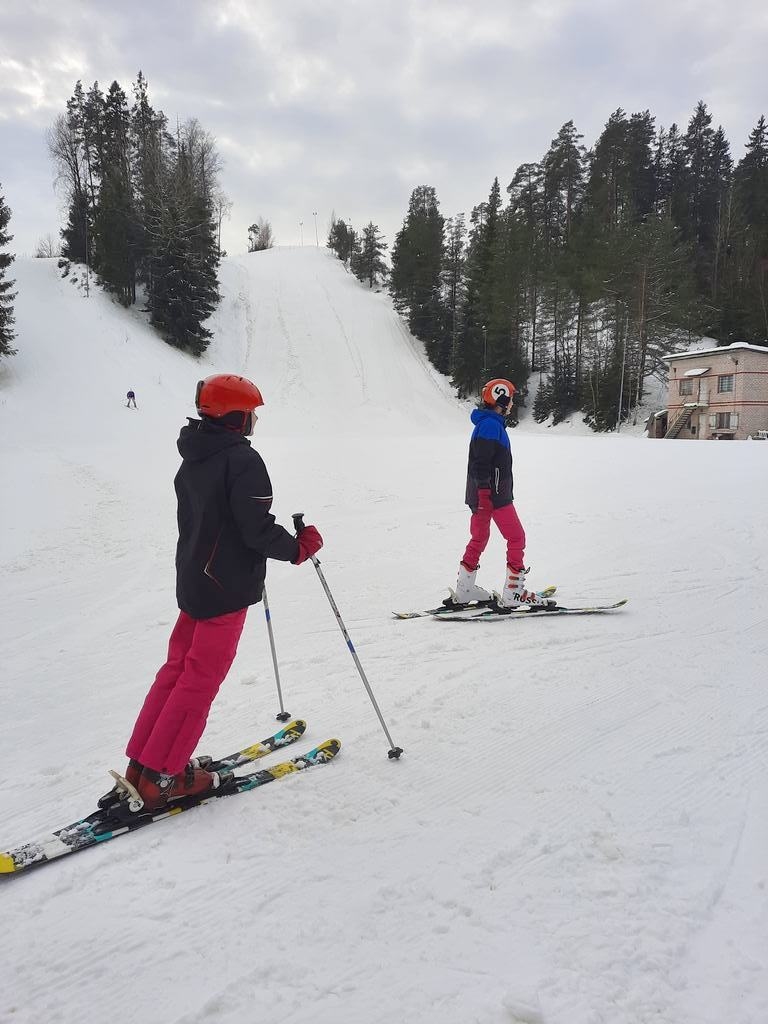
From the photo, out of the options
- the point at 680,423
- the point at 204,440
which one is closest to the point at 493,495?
the point at 204,440

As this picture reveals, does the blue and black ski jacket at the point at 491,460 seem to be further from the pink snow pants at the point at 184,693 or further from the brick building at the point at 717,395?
the brick building at the point at 717,395

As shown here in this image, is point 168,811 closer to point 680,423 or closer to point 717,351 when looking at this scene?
point 717,351

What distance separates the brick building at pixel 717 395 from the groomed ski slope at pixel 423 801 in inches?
968

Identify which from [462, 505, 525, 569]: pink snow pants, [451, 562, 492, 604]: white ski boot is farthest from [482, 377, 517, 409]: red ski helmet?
[451, 562, 492, 604]: white ski boot

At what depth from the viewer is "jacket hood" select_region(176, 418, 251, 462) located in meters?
2.65

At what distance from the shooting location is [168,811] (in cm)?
267

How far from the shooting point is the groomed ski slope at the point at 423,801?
1812mm

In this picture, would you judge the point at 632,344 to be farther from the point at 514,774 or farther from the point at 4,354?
the point at 514,774

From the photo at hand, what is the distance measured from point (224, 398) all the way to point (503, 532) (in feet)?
11.4

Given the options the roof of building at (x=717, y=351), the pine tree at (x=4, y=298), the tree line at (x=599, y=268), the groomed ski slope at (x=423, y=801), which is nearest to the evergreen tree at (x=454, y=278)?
the tree line at (x=599, y=268)

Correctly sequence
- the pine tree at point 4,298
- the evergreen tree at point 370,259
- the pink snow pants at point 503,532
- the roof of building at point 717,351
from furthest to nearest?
the evergreen tree at point 370,259 → the roof of building at point 717,351 → the pine tree at point 4,298 → the pink snow pants at point 503,532

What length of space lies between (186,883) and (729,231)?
5665 cm

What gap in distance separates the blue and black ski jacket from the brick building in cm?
2860

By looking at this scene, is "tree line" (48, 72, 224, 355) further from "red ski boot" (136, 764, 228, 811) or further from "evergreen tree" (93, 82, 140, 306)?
"red ski boot" (136, 764, 228, 811)
